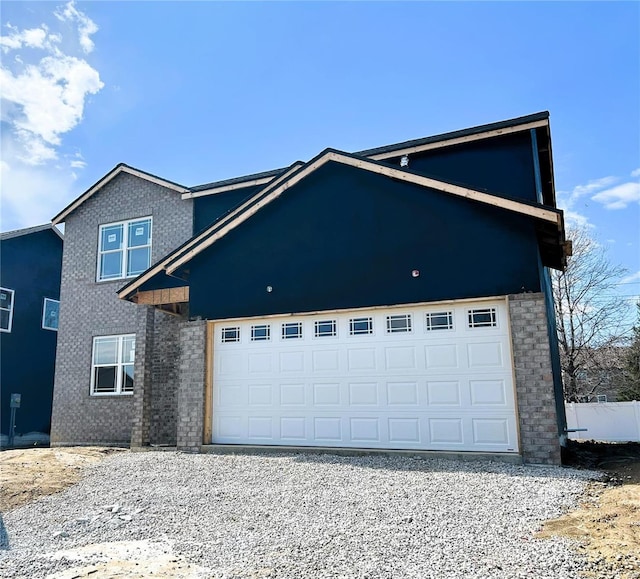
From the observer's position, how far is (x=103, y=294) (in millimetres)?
15805

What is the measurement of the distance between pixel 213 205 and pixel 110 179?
394 cm

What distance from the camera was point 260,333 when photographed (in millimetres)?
11406

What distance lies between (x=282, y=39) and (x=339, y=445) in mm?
8660

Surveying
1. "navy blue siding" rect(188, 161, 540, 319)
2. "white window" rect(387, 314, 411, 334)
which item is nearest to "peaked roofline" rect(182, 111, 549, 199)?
"navy blue siding" rect(188, 161, 540, 319)

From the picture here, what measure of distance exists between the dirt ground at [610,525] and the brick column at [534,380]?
1.07m

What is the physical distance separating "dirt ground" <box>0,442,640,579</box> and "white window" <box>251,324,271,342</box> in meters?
4.07

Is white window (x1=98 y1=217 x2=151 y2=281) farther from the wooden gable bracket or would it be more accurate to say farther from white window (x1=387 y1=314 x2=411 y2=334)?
white window (x1=387 y1=314 x2=411 y2=334)

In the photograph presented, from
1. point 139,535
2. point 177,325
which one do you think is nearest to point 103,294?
point 177,325

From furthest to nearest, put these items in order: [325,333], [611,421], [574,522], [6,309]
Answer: [6,309], [611,421], [325,333], [574,522]

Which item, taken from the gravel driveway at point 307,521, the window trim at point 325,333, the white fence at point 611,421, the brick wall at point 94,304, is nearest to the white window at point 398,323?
the window trim at point 325,333

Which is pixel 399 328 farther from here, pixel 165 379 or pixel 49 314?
pixel 49 314

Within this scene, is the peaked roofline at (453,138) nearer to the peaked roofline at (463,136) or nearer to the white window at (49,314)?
the peaked roofline at (463,136)

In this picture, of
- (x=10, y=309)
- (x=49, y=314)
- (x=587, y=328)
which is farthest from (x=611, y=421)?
(x=10, y=309)

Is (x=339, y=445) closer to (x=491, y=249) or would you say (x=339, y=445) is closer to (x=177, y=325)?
(x=491, y=249)
